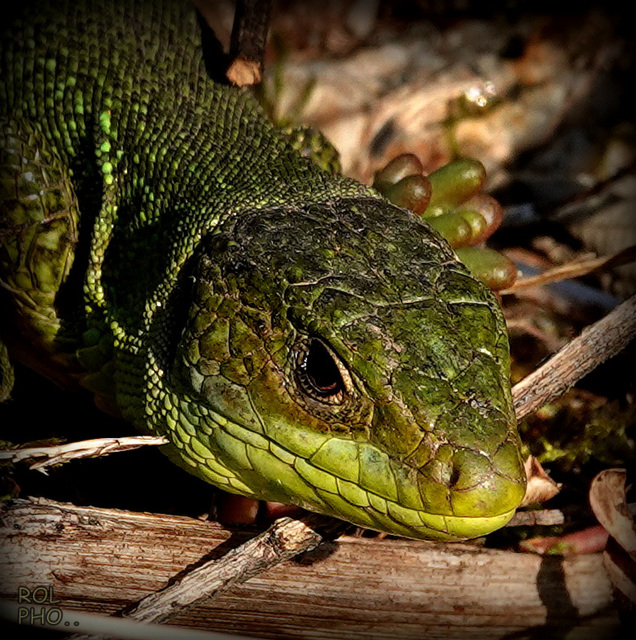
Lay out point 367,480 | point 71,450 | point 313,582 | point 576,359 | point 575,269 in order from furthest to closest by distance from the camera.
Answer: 1. point 575,269
2. point 576,359
3. point 313,582
4. point 71,450
5. point 367,480

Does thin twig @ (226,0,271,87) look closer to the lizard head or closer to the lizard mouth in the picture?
the lizard head

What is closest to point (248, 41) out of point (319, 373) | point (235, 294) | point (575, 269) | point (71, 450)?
point (235, 294)

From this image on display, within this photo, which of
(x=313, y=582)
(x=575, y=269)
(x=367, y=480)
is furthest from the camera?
(x=575, y=269)

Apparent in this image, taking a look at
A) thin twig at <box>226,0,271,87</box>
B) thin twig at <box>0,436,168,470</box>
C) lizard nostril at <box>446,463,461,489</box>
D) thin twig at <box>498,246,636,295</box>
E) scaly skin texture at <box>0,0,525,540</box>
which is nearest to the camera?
lizard nostril at <box>446,463,461,489</box>

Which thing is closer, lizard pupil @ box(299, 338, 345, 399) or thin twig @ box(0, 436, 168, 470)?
lizard pupil @ box(299, 338, 345, 399)

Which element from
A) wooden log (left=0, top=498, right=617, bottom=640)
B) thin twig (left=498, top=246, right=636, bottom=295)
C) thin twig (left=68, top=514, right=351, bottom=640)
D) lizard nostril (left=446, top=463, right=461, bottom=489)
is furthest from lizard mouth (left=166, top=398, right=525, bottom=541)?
thin twig (left=498, top=246, right=636, bottom=295)

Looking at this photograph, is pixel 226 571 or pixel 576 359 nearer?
pixel 226 571

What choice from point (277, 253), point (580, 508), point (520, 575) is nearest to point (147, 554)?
point (277, 253)

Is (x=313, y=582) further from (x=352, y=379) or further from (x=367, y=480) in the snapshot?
(x=352, y=379)
